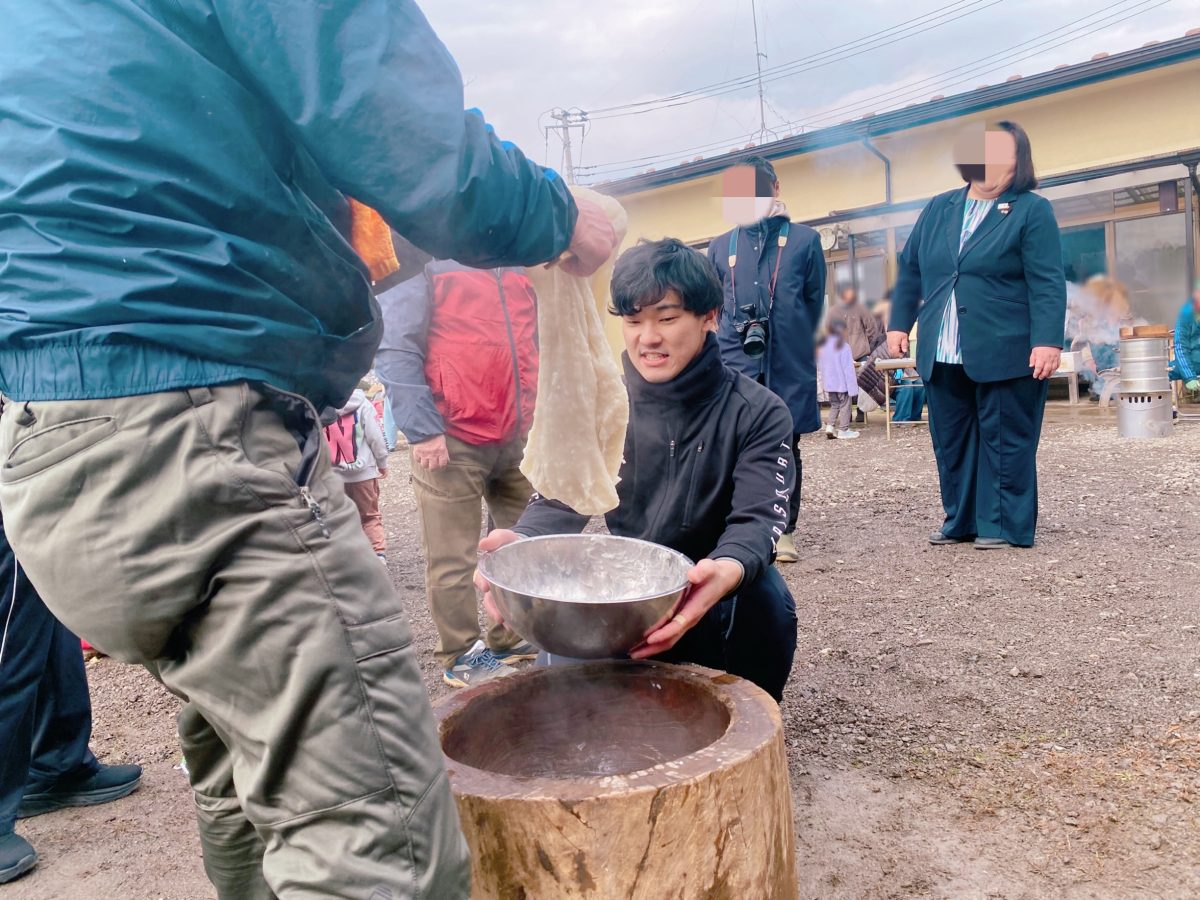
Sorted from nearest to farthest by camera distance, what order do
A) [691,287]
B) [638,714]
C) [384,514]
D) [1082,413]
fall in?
[638,714] → [691,287] → [384,514] → [1082,413]

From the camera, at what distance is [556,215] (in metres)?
1.40

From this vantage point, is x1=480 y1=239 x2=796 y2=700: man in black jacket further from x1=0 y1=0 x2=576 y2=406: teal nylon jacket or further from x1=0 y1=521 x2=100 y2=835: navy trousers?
x1=0 y1=521 x2=100 y2=835: navy trousers

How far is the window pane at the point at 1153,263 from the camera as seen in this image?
11.5 m

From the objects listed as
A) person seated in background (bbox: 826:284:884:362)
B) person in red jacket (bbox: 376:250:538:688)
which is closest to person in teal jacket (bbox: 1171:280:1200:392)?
person seated in background (bbox: 826:284:884:362)

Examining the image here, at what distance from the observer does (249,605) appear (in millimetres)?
1138

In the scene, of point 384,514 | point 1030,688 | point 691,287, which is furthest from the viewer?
point 384,514

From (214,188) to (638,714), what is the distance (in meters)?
1.48

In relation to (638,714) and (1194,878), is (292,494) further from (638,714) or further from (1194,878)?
(1194,878)

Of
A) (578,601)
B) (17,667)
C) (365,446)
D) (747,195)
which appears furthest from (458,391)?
(747,195)

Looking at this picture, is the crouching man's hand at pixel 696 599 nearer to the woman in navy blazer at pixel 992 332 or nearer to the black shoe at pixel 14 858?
the black shoe at pixel 14 858

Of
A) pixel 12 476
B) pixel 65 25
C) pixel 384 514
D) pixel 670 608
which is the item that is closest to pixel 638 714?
pixel 670 608

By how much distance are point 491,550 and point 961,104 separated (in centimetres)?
1207

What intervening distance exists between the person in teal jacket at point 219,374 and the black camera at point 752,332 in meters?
3.54

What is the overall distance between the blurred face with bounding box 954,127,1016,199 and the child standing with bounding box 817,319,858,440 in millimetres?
5613
